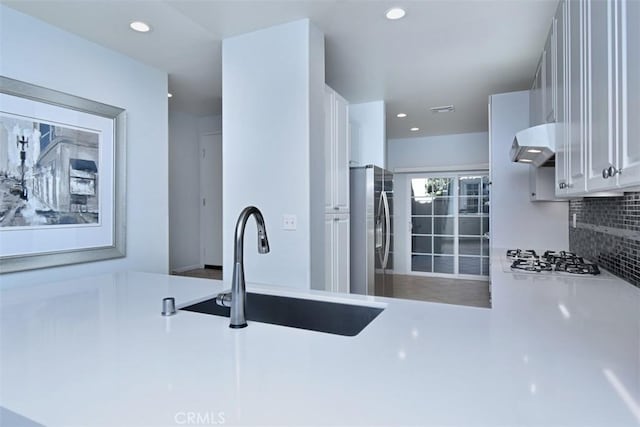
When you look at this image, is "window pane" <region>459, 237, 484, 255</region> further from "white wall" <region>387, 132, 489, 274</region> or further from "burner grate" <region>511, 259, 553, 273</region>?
"burner grate" <region>511, 259, 553, 273</region>

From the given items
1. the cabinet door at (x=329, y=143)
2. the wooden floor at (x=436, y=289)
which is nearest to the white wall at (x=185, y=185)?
the wooden floor at (x=436, y=289)

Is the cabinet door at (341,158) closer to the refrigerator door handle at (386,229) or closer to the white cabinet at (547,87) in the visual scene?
the refrigerator door handle at (386,229)

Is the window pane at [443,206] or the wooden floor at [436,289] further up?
the window pane at [443,206]

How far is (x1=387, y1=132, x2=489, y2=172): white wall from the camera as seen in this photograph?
590cm

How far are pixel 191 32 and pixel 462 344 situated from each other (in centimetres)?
255

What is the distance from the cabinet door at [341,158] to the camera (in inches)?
118

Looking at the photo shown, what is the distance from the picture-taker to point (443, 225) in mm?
6332

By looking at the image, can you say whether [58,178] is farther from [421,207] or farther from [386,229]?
[421,207]

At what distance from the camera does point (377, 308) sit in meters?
1.39

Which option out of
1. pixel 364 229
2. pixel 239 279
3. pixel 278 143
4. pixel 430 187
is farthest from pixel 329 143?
pixel 430 187

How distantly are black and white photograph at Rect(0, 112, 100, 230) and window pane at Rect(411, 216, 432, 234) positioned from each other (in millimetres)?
5123

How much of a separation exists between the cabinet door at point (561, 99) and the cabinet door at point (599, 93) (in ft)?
1.33

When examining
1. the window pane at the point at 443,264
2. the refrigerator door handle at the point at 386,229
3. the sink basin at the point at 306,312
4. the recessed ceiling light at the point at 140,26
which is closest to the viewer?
the sink basin at the point at 306,312

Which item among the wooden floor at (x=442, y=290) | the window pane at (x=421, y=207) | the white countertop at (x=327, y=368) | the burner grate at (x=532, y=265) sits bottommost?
the wooden floor at (x=442, y=290)
